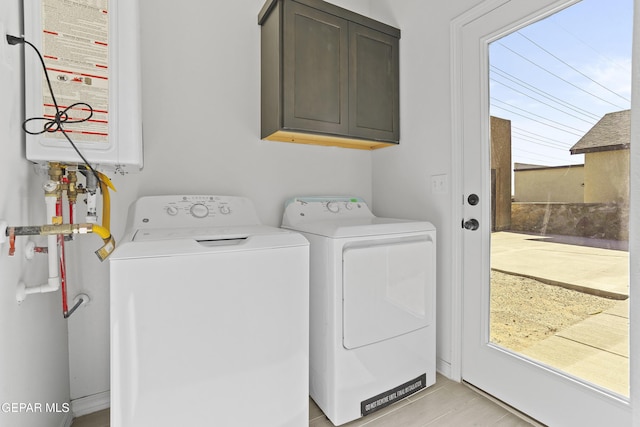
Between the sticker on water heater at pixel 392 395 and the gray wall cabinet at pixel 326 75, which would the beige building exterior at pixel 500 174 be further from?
the sticker on water heater at pixel 392 395

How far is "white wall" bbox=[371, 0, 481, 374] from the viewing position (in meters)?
1.82

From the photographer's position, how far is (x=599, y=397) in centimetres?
122

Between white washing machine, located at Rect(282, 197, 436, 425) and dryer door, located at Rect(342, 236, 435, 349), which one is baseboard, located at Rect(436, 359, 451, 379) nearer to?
white washing machine, located at Rect(282, 197, 436, 425)

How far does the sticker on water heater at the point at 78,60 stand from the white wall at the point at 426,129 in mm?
1701

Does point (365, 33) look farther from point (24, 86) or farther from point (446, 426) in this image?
point (446, 426)

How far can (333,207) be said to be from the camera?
2.09 metres

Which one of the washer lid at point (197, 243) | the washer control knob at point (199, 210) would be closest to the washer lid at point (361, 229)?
the washer lid at point (197, 243)

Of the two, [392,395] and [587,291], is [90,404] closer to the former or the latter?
[392,395]

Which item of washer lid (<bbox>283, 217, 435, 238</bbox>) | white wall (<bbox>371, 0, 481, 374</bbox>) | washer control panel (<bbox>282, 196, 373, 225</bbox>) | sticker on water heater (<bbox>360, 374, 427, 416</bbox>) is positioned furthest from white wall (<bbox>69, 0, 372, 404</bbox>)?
sticker on water heater (<bbox>360, 374, 427, 416</bbox>)

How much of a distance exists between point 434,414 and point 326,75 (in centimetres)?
197

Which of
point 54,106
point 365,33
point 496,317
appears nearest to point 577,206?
point 496,317

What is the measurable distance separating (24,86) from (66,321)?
1147 millimetres

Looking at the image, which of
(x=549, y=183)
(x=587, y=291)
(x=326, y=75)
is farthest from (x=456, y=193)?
(x=326, y=75)

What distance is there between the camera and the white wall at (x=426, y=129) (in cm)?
182
